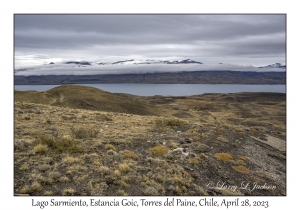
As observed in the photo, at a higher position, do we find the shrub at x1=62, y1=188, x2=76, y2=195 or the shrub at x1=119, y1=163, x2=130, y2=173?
the shrub at x1=119, y1=163, x2=130, y2=173

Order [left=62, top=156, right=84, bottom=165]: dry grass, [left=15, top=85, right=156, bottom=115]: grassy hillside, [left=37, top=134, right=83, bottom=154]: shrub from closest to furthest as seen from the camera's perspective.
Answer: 1. [left=62, top=156, right=84, bottom=165]: dry grass
2. [left=37, top=134, right=83, bottom=154]: shrub
3. [left=15, top=85, right=156, bottom=115]: grassy hillside

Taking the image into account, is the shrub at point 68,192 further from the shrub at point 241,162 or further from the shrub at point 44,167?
the shrub at point 241,162

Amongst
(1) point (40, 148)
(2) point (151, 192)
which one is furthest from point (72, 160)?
(2) point (151, 192)

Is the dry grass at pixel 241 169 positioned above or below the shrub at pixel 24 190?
below

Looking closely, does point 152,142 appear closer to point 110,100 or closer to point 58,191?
point 58,191

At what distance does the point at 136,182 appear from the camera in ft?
27.5

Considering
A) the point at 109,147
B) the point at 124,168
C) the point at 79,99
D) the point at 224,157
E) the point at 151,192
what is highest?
the point at 79,99

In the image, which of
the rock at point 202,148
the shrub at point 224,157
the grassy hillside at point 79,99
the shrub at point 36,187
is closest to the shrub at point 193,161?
the rock at point 202,148

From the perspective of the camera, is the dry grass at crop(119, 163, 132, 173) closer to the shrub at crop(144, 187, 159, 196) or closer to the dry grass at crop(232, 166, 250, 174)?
the shrub at crop(144, 187, 159, 196)

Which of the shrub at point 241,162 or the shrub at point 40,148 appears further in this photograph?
the shrub at point 241,162

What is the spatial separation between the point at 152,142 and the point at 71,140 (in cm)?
440

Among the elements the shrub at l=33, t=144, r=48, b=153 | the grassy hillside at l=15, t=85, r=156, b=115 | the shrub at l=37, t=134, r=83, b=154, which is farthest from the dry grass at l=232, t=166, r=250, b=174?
the grassy hillside at l=15, t=85, r=156, b=115

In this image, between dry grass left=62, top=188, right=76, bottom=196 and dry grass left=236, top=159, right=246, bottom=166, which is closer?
dry grass left=62, top=188, right=76, bottom=196

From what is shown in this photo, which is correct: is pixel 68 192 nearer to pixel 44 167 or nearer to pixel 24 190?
pixel 24 190
